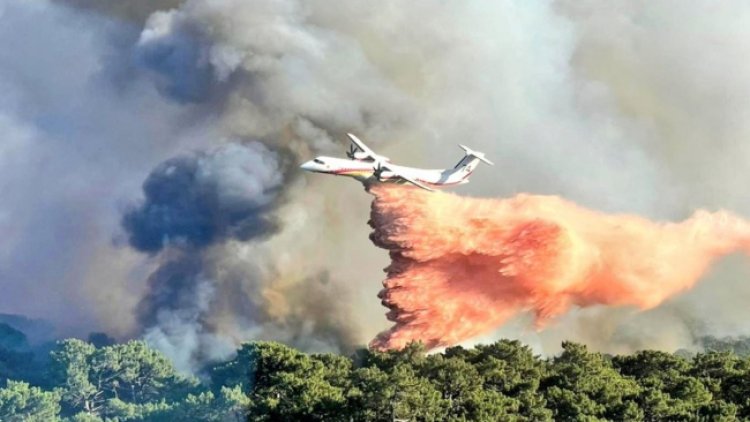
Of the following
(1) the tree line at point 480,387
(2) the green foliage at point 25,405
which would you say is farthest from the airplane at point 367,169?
(2) the green foliage at point 25,405

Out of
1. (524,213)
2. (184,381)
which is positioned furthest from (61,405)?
(524,213)

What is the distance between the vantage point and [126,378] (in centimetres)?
11219

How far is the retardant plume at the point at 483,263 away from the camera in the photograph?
222ft

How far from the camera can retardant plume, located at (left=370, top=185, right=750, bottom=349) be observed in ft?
222

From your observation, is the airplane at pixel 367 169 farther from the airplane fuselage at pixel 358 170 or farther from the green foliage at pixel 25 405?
the green foliage at pixel 25 405

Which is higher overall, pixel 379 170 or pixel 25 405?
pixel 25 405

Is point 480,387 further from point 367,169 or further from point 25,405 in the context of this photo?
point 25,405

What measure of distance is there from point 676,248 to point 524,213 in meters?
21.0

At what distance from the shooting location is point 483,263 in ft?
233

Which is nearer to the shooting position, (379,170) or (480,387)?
(480,387)

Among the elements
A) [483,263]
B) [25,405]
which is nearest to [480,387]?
[483,263]

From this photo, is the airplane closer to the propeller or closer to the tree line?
the propeller

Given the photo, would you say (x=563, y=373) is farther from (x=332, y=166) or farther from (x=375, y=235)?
(x=332, y=166)

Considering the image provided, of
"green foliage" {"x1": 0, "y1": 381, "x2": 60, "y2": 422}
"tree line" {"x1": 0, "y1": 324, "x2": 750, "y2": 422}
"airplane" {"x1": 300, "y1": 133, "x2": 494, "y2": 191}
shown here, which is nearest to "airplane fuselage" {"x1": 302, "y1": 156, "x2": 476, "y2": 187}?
"airplane" {"x1": 300, "y1": 133, "x2": 494, "y2": 191}
